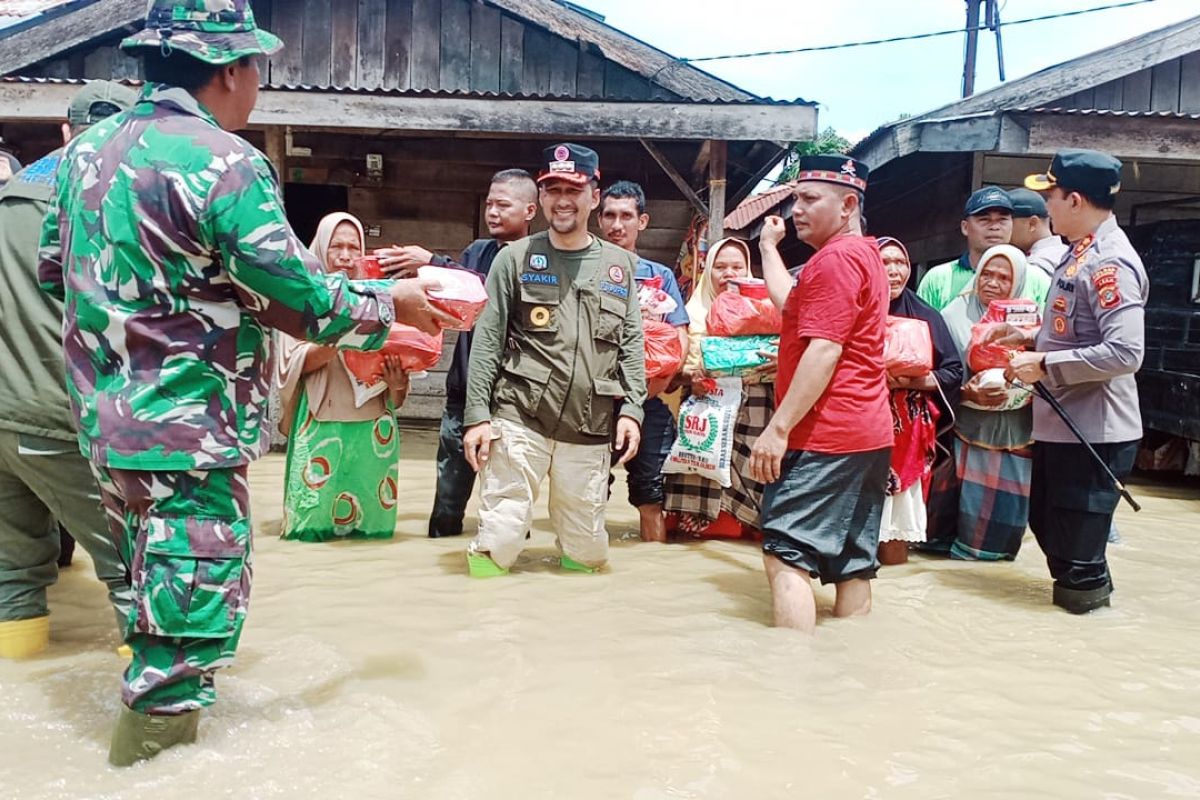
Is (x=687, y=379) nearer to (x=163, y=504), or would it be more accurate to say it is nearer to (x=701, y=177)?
(x=163, y=504)

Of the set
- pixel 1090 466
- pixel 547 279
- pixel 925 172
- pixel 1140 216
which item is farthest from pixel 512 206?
pixel 1140 216

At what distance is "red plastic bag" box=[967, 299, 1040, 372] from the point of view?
4.31m

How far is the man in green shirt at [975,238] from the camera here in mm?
5320

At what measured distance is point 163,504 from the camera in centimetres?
223

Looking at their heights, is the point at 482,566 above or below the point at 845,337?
below

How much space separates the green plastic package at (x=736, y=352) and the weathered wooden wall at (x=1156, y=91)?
283 inches

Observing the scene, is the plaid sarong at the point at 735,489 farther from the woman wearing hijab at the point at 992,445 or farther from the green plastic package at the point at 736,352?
the woman wearing hijab at the point at 992,445

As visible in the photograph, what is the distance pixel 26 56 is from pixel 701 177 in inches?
253

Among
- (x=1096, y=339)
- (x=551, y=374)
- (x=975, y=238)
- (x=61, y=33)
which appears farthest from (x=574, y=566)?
(x=61, y=33)

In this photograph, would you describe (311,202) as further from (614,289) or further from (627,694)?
(627,694)

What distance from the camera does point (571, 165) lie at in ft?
13.5

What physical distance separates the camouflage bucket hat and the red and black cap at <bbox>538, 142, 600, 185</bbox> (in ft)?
6.41

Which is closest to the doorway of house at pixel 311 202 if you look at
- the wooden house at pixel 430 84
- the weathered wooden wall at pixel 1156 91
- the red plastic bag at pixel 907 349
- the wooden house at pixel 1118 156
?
the wooden house at pixel 430 84

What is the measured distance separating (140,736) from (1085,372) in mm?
3495
